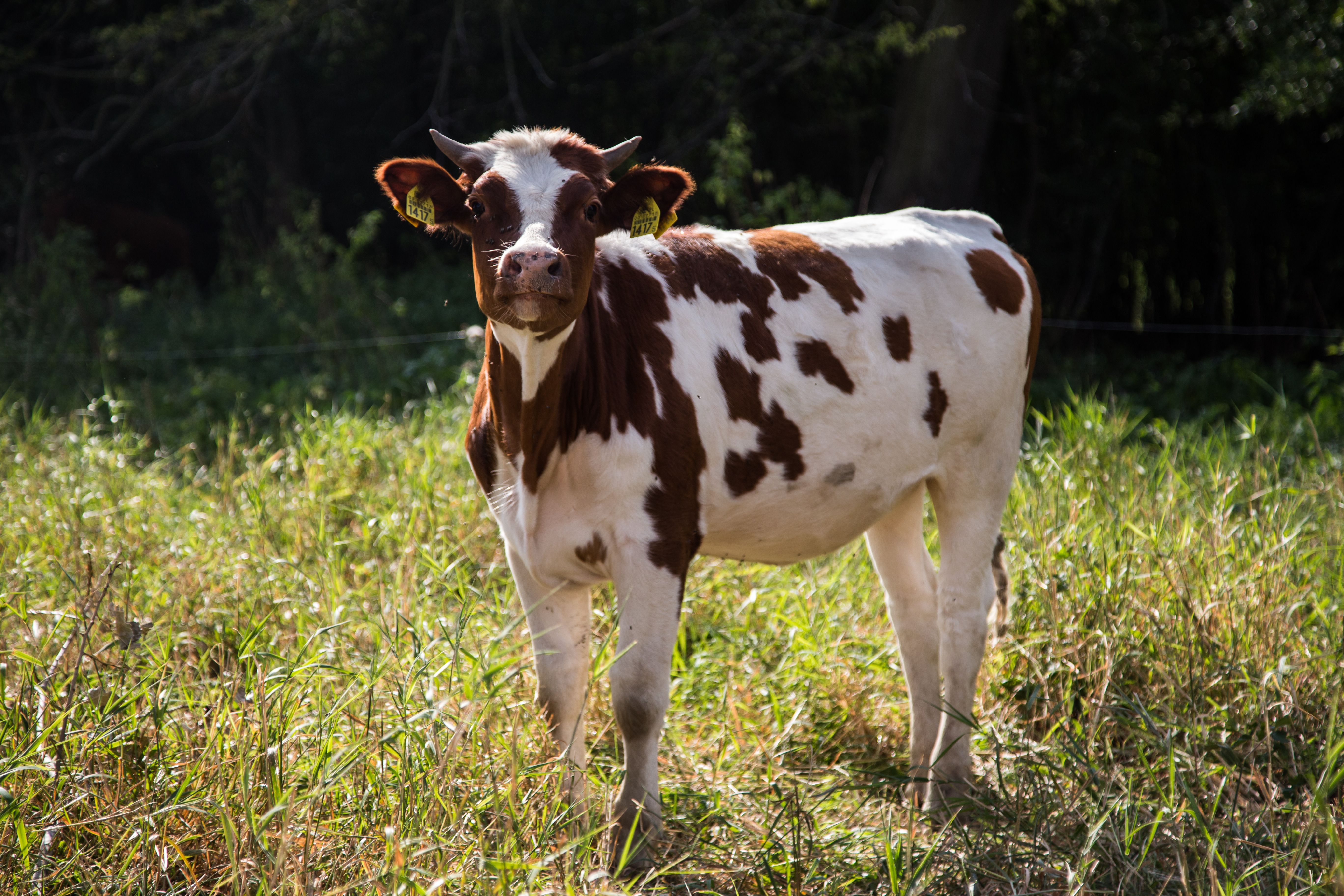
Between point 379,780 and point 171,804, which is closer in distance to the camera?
point 171,804

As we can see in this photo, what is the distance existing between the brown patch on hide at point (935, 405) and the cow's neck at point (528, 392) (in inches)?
48.2

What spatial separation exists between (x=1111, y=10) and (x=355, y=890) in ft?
32.5

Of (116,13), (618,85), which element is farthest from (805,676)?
(116,13)

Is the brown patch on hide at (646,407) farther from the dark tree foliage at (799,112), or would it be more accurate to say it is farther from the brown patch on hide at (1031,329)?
the dark tree foliage at (799,112)

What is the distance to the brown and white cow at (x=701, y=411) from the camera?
286cm

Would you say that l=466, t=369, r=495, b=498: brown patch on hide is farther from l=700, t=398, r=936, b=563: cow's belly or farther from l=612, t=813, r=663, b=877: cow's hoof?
l=612, t=813, r=663, b=877: cow's hoof

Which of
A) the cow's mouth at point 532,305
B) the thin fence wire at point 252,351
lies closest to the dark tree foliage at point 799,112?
the thin fence wire at point 252,351

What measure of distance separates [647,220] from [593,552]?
3.00 ft

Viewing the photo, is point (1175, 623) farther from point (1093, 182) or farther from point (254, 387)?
point (1093, 182)

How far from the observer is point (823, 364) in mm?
3270

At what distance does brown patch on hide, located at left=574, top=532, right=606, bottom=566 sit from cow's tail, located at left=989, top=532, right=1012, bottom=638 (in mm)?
1641

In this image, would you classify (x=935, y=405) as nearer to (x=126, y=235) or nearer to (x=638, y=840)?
(x=638, y=840)

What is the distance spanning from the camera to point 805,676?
12.6 ft

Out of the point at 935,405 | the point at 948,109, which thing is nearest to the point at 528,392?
the point at 935,405
